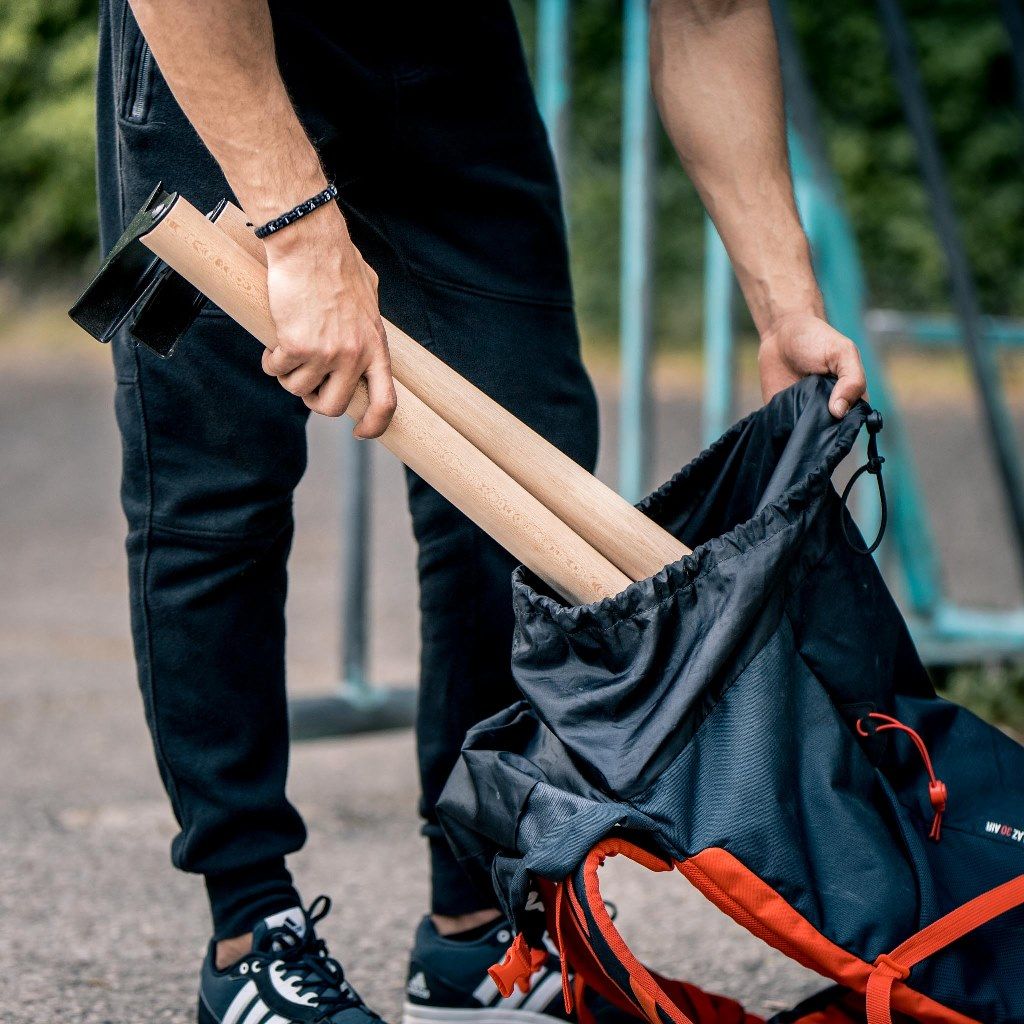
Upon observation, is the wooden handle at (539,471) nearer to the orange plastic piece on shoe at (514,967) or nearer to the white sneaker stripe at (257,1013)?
the orange plastic piece on shoe at (514,967)

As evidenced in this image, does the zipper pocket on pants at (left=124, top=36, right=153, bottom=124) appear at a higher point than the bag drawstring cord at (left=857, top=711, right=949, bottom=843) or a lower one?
higher

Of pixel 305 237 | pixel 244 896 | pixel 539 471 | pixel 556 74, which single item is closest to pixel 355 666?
pixel 244 896

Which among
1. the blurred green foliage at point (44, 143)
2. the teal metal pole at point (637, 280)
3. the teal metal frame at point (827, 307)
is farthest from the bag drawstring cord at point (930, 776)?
the blurred green foliage at point (44, 143)

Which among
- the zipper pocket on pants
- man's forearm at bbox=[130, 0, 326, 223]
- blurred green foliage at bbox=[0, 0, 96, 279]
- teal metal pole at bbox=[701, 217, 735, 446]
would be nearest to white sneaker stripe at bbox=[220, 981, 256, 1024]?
man's forearm at bbox=[130, 0, 326, 223]

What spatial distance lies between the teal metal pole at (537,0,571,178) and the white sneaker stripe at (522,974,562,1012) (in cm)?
172

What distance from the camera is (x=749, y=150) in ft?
4.80

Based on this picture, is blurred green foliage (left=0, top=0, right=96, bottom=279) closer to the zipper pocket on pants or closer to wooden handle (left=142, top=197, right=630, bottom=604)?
the zipper pocket on pants

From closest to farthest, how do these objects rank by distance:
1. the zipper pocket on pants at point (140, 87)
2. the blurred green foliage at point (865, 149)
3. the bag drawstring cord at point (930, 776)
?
1. the bag drawstring cord at point (930, 776)
2. the zipper pocket on pants at point (140, 87)
3. the blurred green foliage at point (865, 149)

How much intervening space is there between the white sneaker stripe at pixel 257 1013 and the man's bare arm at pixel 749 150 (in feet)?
2.83

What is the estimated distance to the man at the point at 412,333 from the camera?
1374mm

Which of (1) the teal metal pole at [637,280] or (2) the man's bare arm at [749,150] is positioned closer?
(2) the man's bare arm at [749,150]

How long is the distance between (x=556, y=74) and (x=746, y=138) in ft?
4.58

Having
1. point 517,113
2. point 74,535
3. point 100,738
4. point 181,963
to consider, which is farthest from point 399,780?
→ point 74,535

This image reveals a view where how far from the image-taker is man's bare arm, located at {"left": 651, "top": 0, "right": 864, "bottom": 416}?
1.46m
